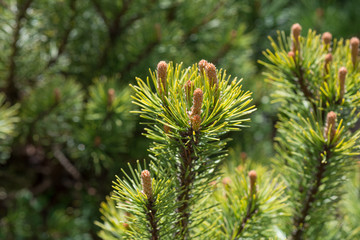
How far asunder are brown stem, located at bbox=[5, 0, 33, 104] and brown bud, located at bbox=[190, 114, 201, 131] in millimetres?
534

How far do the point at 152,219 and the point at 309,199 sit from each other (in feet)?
0.74

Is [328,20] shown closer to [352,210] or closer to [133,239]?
[352,210]

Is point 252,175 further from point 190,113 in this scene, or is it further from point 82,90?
point 82,90

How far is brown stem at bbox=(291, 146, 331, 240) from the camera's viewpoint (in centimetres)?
47

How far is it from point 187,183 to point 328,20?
0.85m

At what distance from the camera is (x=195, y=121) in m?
0.36

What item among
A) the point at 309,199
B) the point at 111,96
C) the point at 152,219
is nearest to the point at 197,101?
the point at 152,219

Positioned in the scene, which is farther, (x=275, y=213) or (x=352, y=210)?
(x=352, y=210)

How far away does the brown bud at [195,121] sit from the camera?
1.16 feet

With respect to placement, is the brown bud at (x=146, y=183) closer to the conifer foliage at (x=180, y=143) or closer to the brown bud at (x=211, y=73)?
the conifer foliage at (x=180, y=143)

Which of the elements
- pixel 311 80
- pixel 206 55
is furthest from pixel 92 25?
pixel 311 80

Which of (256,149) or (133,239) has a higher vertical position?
(256,149)

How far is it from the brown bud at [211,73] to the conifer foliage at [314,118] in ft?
0.48

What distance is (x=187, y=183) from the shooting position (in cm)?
41
